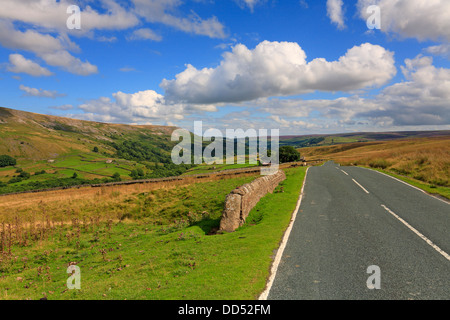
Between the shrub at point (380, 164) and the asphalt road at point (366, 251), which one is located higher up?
the shrub at point (380, 164)

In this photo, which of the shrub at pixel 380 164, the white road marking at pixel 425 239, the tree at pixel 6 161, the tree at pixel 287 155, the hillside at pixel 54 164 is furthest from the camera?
the tree at pixel 6 161

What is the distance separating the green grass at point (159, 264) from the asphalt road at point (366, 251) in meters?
0.91

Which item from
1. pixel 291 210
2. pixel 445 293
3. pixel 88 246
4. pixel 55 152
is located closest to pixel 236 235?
pixel 291 210

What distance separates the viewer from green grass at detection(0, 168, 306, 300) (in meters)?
6.00

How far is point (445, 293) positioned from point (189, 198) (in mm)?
18009

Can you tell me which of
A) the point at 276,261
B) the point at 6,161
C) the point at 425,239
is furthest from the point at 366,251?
the point at 6,161

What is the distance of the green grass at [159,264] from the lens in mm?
6000

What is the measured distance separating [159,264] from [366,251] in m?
6.91

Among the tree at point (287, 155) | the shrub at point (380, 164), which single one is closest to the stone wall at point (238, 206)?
the shrub at point (380, 164)

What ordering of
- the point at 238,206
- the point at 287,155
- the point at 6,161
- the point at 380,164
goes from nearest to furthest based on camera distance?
the point at 238,206 < the point at 380,164 < the point at 287,155 < the point at 6,161

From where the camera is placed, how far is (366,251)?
7562mm

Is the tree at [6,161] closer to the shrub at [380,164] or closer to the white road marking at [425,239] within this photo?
the shrub at [380,164]

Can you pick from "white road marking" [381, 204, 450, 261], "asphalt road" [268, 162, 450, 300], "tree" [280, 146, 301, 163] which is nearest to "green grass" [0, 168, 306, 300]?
"asphalt road" [268, 162, 450, 300]

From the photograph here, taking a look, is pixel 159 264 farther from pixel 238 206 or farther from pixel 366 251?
pixel 366 251
